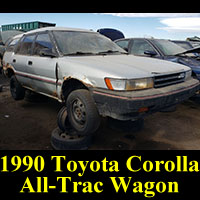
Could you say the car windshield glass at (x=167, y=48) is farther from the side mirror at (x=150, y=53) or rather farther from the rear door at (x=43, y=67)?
the rear door at (x=43, y=67)

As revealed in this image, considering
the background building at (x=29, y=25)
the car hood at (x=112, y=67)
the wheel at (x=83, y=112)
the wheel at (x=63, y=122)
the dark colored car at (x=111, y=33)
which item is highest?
the background building at (x=29, y=25)

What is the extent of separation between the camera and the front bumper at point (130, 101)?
7.70 feet

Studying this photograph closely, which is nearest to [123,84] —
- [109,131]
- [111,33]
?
[109,131]

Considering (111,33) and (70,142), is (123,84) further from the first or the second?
(111,33)

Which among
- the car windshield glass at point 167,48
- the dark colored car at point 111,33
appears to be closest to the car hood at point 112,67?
the car windshield glass at point 167,48

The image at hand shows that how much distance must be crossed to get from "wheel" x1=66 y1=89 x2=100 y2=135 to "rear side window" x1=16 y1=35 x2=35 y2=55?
1.91m

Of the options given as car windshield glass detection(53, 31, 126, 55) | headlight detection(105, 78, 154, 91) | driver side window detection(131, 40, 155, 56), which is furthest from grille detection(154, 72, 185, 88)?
driver side window detection(131, 40, 155, 56)

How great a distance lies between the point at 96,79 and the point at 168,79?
3.62 feet

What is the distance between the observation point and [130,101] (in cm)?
232

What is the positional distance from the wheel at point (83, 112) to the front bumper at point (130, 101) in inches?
4.2

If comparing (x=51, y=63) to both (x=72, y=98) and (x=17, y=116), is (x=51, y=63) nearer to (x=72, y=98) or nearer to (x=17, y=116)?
(x=72, y=98)

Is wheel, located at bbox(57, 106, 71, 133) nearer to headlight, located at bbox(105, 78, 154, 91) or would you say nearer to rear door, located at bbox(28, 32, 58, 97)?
rear door, located at bbox(28, 32, 58, 97)

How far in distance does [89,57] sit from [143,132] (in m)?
1.60

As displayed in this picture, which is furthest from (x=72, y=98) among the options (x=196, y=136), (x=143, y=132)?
(x=196, y=136)
